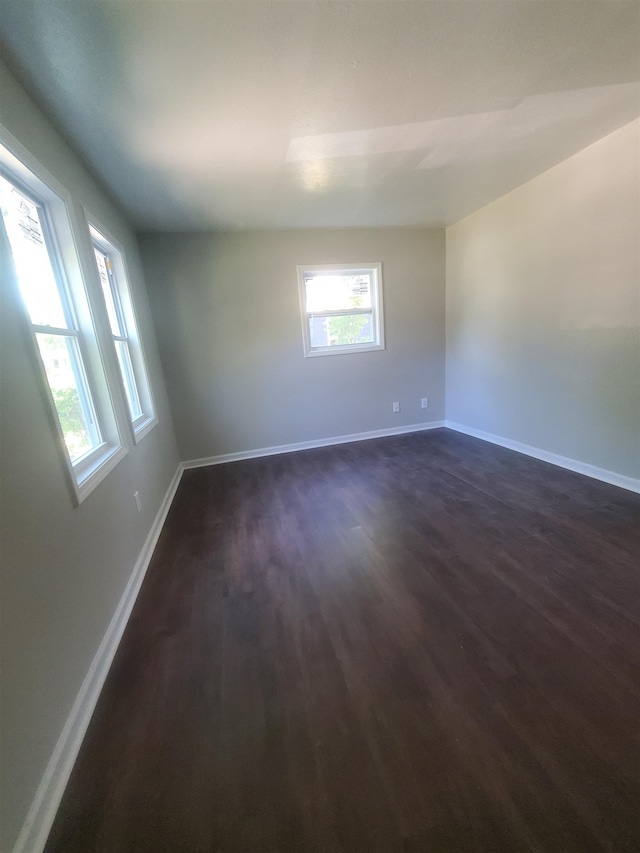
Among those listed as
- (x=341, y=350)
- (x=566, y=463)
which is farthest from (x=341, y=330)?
(x=566, y=463)

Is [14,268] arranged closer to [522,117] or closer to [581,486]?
[522,117]

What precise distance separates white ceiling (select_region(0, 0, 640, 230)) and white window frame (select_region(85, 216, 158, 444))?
0.43m

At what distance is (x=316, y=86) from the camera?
5.05 ft

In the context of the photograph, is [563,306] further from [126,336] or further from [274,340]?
[126,336]

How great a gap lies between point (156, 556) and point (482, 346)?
3819mm

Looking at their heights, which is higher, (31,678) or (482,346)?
(482,346)

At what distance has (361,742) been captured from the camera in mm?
1056

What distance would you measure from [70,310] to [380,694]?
2353 mm

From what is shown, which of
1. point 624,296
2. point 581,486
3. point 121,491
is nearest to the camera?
point 121,491

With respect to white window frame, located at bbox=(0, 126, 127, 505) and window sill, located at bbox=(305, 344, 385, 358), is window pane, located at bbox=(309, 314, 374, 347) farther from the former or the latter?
white window frame, located at bbox=(0, 126, 127, 505)

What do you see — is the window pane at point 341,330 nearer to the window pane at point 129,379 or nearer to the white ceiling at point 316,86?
the white ceiling at point 316,86

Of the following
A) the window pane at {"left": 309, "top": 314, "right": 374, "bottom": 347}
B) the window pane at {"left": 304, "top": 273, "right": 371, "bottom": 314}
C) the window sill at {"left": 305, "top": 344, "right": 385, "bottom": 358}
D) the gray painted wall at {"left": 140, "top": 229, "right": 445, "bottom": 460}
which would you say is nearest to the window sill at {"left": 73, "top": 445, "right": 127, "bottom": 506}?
the gray painted wall at {"left": 140, "top": 229, "right": 445, "bottom": 460}

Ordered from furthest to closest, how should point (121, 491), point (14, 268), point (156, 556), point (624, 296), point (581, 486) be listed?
point (581, 486)
point (624, 296)
point (156, 556)
point (121, 491)
point (14, 268)

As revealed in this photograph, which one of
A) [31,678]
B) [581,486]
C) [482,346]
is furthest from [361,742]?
[482,346]
